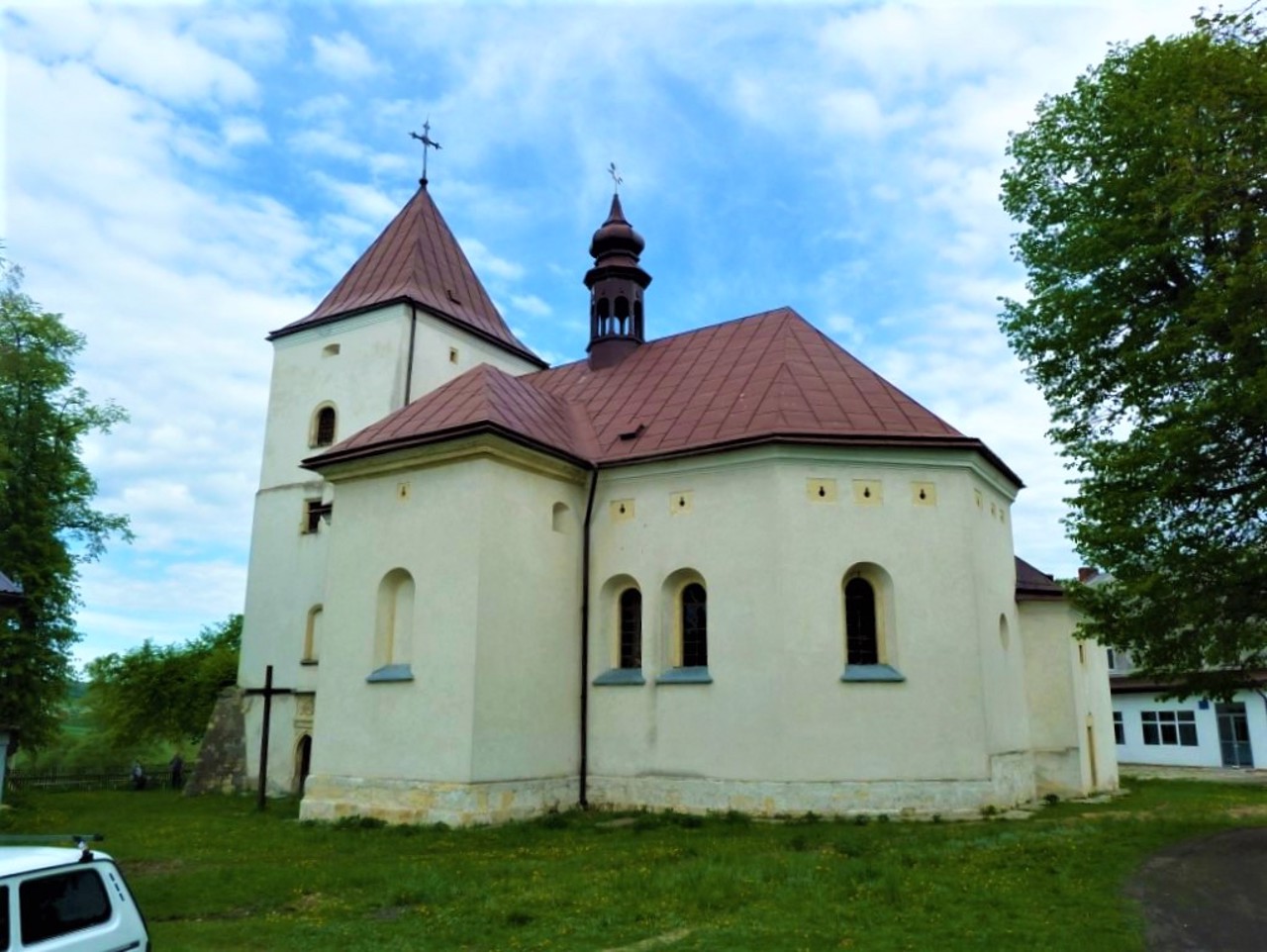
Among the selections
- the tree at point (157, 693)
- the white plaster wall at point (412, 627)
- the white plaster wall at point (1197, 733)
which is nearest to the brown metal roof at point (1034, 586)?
the white plaster wall at point (412, 627)

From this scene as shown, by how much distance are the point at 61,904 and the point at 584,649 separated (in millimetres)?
12360

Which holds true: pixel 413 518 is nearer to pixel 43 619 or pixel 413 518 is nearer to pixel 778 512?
pixel 778 512

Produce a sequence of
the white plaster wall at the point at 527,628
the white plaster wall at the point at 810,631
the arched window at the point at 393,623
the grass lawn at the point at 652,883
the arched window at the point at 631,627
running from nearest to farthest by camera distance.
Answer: the grass lawn at the point at 652,883
the white plaster wall at the point at 810,631
the white plaster wall at the point at 527,628
the arched window at the point at 393,623
the arched window at the point at 631,627

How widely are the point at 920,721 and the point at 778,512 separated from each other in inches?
165

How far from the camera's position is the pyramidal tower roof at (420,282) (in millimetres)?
24375

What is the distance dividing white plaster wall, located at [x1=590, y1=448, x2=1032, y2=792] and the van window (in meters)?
11.1

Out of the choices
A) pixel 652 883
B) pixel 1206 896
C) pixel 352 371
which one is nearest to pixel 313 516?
pixel 352 371

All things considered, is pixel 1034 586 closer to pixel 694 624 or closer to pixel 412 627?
pixel 694 624

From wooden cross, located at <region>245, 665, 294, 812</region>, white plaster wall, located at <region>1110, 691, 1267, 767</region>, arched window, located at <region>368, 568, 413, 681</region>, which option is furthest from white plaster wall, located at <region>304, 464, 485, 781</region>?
white plaster wall, located at <region>1110, 691, 1267, 767</region>

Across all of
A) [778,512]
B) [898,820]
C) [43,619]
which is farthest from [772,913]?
[43,619]

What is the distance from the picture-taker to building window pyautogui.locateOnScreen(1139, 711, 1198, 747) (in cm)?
3625

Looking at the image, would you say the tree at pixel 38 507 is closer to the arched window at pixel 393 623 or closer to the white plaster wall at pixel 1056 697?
the arched window at pixel 393 623

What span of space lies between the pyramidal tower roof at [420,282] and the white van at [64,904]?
1895cm

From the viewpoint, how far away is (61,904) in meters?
5.58
